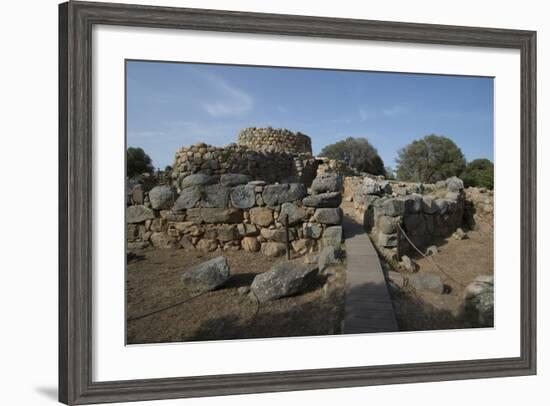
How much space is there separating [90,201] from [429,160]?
7.18 m

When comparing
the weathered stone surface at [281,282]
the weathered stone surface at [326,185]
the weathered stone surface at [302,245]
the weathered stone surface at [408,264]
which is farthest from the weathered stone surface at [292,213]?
the weathered stone surface at [408,264]

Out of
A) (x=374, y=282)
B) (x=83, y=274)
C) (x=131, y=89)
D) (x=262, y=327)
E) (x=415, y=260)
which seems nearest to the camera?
(x=83, y=274)

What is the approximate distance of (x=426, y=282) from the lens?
14.9ft

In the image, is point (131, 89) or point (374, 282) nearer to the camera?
point (131, 89)

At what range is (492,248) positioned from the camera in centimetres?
368

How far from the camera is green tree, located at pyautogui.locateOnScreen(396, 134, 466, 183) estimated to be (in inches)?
242

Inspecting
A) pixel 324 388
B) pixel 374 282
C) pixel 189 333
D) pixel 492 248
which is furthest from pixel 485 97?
pixel 189 333

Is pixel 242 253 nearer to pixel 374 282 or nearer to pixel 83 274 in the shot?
pixel 374 282

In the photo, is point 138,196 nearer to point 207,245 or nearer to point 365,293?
point 207,245

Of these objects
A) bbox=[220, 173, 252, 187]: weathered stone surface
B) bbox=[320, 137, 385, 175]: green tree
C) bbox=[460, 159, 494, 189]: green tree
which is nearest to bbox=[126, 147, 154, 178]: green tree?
bbox=[220, 173, 252, 187]: weathered stone surface

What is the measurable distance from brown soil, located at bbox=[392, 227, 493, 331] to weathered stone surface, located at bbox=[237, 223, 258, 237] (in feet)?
8.06

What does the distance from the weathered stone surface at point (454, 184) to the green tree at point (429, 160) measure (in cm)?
13

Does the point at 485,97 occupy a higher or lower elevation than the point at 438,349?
higher

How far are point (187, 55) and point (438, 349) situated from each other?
3.53 m
